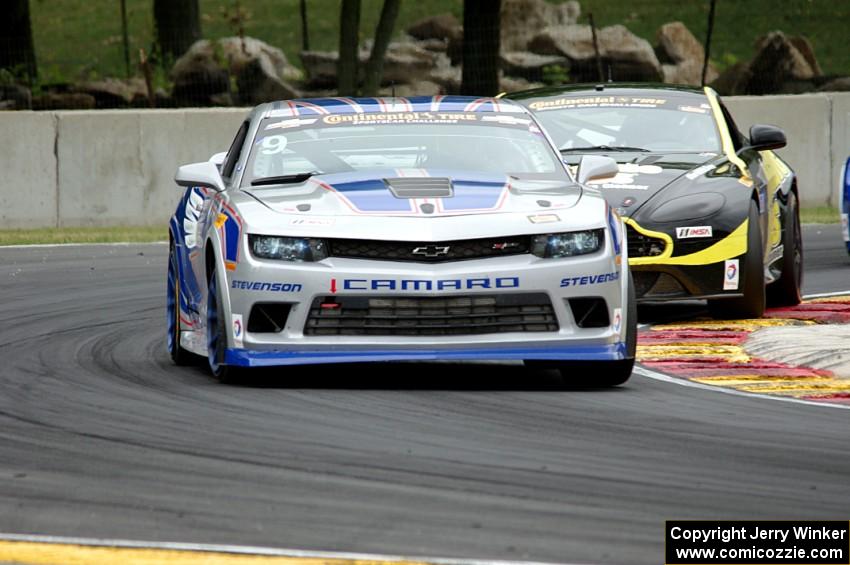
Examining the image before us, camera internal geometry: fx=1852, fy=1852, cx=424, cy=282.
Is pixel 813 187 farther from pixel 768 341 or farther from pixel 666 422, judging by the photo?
pixel 666 422

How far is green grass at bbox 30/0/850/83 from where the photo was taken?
38625mm

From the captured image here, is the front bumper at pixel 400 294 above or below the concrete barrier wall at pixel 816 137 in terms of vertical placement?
above

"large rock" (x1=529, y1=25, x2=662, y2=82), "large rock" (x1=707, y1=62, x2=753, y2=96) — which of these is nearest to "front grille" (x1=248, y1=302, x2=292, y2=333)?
"large rock" (x1=707, y1=62, x2=753, y2=96)

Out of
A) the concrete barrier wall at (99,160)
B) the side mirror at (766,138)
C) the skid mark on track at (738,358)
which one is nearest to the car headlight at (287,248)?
the skid mark on track at (738,358)

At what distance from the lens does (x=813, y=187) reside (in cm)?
2144

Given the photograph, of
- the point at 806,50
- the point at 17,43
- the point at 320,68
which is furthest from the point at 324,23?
the point at 806,50

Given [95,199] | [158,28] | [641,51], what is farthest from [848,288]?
[158,28]

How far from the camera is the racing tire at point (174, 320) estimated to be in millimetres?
9531

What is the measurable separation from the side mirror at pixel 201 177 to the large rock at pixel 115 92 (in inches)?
686

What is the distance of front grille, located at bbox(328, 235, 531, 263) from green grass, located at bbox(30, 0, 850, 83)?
1001 inches

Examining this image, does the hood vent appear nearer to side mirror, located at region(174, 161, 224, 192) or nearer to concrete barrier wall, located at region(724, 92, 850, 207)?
side mirror, located at region(174, 161, 224, 192)

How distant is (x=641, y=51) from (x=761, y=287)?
2079cm

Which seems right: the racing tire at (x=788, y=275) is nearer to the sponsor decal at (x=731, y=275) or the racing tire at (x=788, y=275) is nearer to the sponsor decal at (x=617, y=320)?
the sponsor decal at (x=731, y=275)

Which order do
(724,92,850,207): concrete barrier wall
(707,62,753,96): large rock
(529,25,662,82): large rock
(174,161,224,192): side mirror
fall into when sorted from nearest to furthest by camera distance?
(174,161,224,192): side mirror < (724,92,850,207): concrete barrier wall < (707,62,753,96): large rock < (529,25,662,82): large rock
